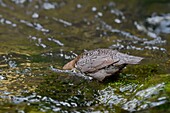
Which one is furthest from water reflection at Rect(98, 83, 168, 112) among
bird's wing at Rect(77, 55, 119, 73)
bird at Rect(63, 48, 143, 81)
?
bird's wing at Rect(77, 55, 119, 73)

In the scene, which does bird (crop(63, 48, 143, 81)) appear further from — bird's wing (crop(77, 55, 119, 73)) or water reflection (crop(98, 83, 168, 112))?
water reflection (crop(98, 83, 168, 112))

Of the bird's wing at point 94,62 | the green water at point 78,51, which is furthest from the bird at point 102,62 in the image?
the green water at point 78,51

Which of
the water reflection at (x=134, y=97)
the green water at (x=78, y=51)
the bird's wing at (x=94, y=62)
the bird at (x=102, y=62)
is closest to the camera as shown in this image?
the water reflection at (x=134, y=97)

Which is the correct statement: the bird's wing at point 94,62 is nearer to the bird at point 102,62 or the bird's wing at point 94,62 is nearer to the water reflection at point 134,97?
the bird at point 102,62

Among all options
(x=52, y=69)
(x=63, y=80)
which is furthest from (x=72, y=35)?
(x=63, y=80)

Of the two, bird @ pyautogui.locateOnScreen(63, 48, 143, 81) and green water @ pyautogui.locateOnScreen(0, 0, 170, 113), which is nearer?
green water @ pyautogui.locateOnScreen(0, 0, 170, 113)

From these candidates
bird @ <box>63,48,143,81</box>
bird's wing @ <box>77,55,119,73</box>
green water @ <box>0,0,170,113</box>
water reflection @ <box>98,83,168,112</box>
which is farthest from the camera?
bird's wing @ <box>77,55,119,73</box>

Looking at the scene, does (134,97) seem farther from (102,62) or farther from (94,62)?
(94,62)

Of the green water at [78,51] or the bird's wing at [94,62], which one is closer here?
the green water at [78,51]
